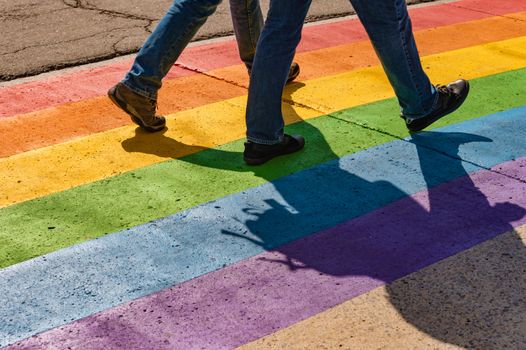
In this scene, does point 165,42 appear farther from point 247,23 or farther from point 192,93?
point 192,93

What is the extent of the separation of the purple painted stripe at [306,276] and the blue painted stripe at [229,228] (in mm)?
85

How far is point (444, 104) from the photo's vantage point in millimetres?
5195

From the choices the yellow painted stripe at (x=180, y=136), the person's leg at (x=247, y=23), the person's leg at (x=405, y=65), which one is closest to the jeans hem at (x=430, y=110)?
the person's leg at (x=405, y=65)

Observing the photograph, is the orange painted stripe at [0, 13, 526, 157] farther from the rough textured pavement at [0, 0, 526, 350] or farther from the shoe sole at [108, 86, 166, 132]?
the shoe sole at [108, 86, 166, 132]

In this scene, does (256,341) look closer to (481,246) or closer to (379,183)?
(481,246)

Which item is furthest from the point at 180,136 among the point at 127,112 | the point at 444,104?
the point at 444,104

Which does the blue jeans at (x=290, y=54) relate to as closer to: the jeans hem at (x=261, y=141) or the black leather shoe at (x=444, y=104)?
the jeans hem at (x=261, y=141)

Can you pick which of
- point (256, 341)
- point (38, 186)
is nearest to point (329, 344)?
point (256, 341)

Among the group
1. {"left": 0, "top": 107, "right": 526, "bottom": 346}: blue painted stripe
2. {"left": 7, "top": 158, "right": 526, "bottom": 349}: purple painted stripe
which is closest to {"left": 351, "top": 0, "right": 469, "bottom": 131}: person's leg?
{"left": 0, "top": 107, "right": 526, "bottom": 346}: blue painted stripe

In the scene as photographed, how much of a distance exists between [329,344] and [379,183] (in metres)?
1.52

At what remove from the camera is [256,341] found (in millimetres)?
3385

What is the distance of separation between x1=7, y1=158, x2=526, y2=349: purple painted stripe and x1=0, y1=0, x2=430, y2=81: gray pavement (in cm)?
322

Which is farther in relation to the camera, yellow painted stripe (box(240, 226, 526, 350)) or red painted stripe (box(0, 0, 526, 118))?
red painted stripe (box(0, 0, 526, 118))

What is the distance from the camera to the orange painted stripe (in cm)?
547
